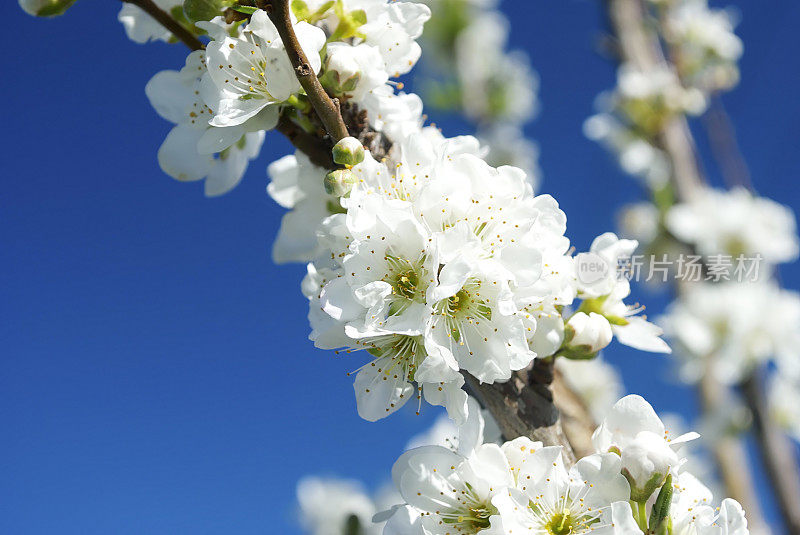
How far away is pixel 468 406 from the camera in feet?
3.03

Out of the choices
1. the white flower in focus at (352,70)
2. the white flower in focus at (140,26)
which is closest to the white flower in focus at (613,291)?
the white flower in focus at (352,70)

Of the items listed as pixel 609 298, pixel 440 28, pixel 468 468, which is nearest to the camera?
pixel 468 468

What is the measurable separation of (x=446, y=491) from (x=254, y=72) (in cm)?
70

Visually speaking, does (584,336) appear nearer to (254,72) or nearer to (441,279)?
(441,279)

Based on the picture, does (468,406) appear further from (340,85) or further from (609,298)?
(340,85)

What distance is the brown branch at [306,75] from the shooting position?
0.87 meters

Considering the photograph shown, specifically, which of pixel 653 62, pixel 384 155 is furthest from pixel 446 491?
pixel 653 62

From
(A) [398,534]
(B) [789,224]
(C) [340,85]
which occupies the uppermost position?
(B) [789,224]

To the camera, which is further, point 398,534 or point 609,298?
Result: point 609,298

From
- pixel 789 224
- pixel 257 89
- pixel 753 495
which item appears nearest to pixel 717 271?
pixel 789 224

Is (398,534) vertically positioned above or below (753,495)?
below

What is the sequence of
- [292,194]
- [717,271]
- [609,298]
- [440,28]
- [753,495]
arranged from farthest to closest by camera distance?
[440,28] < [753,495] < [717,271] < [292,194] < [609,298]

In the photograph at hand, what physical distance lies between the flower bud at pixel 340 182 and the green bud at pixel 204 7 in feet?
1.05

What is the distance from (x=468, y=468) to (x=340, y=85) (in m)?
0.61
